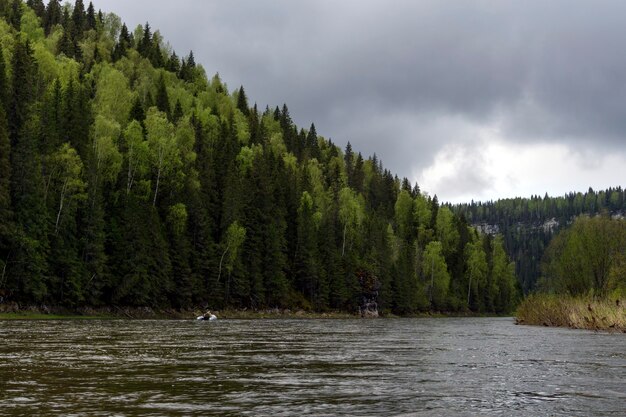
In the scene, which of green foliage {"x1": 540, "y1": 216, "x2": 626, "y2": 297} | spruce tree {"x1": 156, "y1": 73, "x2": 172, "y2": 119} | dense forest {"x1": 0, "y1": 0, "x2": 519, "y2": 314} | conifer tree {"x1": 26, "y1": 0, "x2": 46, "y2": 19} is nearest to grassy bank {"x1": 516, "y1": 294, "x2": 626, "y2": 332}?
green foliage {"x1": 540, "y1": 216, "x2": 626, "y2": 297}

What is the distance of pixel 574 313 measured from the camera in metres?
50.5

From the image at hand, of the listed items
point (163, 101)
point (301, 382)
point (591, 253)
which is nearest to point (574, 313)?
point (591, 253)

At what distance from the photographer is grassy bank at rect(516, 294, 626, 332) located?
4562 cm

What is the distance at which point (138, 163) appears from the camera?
94.4 meters

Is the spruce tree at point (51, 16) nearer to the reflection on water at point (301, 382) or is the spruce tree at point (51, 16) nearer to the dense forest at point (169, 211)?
the dense forest at point (169, 211)

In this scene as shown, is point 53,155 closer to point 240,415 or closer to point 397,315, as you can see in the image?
point 240,415

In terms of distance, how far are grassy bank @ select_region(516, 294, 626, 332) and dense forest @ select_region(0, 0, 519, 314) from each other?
4642 centimetres

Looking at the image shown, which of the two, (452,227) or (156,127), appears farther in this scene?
(452,227)

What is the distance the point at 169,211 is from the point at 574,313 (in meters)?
63.2

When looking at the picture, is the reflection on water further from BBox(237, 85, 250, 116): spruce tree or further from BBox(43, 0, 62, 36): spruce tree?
BBox(43, 0, 62, 36): spruce tree

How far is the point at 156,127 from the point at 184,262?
22.1 meters

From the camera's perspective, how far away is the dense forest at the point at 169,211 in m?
72.9

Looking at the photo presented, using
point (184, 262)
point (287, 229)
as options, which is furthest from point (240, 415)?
point (287, 229)

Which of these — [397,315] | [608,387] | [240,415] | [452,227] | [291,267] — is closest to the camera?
[240,415]
